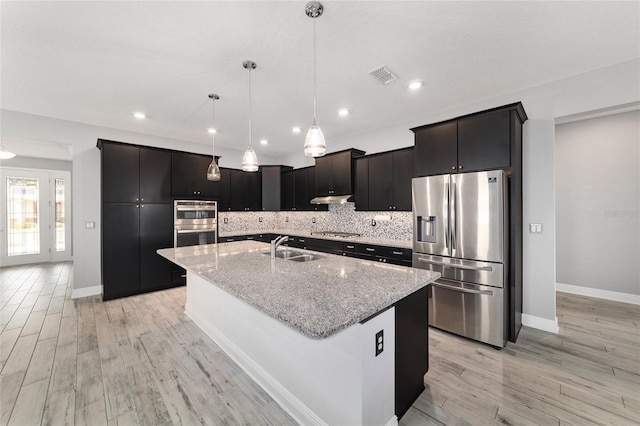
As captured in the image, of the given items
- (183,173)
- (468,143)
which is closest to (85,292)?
(183,173)

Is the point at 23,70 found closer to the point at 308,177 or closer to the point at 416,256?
the point at 308,177

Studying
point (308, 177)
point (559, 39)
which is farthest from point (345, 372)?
point (308, 177)

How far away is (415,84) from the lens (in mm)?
2889

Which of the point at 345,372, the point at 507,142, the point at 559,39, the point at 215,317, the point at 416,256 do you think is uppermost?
the point at 559,39

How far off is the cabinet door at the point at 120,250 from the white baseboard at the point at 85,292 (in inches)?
21.1

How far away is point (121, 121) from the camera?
4.05m

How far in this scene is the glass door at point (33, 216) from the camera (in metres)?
5.99

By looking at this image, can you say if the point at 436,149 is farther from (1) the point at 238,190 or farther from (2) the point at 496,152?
(1) the point at 238,190

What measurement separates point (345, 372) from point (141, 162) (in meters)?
4.57

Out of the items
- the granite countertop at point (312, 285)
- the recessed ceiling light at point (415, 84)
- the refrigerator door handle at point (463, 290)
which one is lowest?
the refrigerator door handle at point (463, 290)

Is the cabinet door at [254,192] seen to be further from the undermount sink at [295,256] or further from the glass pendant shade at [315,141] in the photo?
the glass pendant shade at [315,141]

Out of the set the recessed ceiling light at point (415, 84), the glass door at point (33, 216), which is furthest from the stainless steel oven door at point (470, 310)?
the glass door at point (33, 216)

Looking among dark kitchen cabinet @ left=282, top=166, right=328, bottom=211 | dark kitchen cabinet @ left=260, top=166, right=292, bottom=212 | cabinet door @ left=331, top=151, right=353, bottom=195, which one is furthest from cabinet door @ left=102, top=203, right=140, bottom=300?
cabinet door @ left=331, top=151, right=353, bottom=195

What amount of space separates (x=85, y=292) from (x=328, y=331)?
5.03 m
